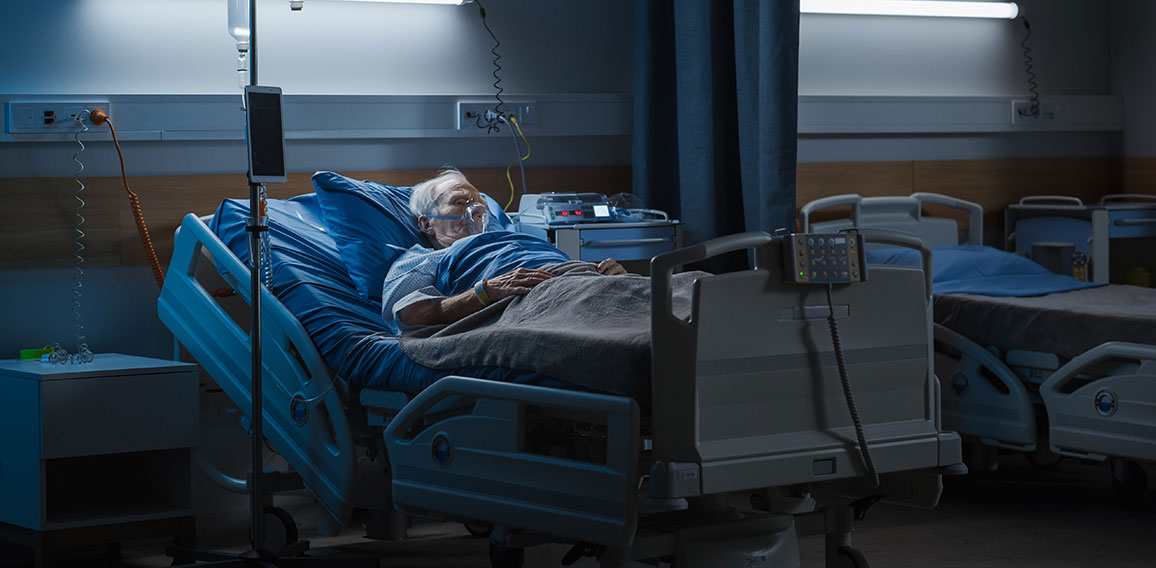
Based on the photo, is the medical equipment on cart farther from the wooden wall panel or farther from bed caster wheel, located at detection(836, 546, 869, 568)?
bed caster wheel, located at detection(836, 546, 869, 568)

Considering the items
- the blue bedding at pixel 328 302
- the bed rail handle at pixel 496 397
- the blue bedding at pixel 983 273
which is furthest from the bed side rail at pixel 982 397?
the bed rail handle at pixel 496 397

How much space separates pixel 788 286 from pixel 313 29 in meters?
2.43

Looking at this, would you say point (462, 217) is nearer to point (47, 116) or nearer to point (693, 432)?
point (47, 116)

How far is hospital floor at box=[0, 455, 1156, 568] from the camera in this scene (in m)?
3.56

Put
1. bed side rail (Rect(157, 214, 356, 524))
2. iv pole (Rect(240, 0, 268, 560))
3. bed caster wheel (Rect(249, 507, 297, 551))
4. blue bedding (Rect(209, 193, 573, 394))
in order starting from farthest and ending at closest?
bed caster wheel (Rect(249, 507, 297, 551))
bed side rail (Rect(157, 214, 356, 524))
iv pole (Rect(240, 0, 268, 560))
blue bedding (Rect(209, 193, 573, 394))

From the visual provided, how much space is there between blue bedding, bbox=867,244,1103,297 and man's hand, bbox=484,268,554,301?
5.91ft

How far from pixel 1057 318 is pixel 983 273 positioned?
0.74 m

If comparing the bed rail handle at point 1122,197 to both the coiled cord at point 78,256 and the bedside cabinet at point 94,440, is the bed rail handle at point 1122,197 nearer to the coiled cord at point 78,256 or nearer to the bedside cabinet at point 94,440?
Answer: the bedside cabinet at point 94,440

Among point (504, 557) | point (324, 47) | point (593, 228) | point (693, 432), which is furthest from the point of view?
point (324, 47)

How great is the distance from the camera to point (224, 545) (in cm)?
383

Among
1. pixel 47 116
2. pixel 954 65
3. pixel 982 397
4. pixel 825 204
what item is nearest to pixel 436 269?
pixel 47 116

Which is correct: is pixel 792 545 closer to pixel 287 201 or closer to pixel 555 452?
pixel 555 452

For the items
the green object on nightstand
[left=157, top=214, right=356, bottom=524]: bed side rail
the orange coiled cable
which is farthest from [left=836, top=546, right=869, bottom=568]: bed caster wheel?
the green object on nightstand

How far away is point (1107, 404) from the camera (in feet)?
12.3
